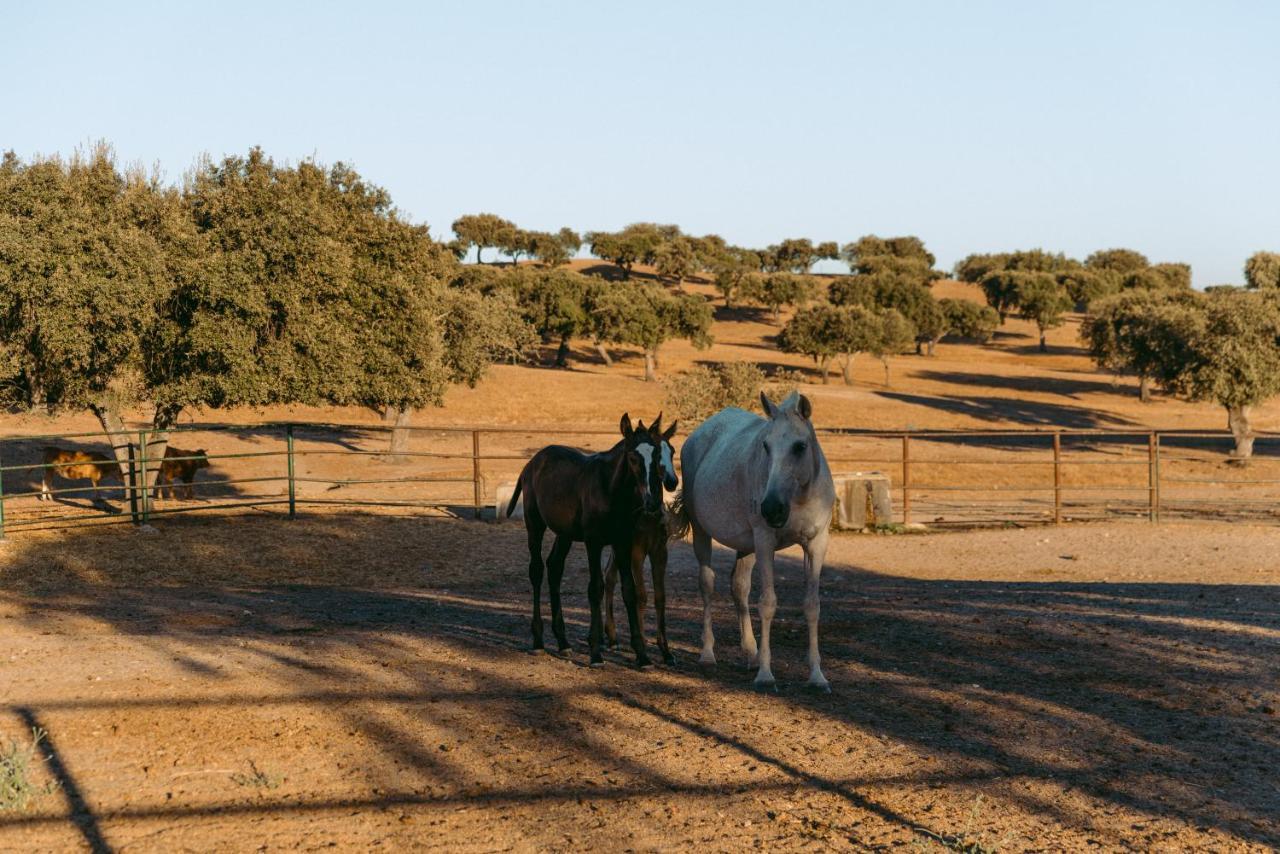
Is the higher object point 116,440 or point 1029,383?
point 1029,383

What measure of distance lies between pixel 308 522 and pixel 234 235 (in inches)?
217

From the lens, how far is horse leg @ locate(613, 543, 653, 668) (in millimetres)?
8580

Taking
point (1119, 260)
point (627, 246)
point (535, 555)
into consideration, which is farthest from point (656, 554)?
point (1119, 260)

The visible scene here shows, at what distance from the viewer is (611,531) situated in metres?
8.71

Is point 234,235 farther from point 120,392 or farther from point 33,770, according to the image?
point 33,770

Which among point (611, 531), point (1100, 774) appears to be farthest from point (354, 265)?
point (1100, 774)

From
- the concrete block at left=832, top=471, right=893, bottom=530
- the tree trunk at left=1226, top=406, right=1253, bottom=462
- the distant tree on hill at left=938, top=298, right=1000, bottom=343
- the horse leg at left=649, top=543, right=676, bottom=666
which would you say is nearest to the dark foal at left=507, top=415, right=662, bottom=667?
the horse leg at left=649, top=543, right=676, bottom=666

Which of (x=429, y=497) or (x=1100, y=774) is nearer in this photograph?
(x=1100, y=774)

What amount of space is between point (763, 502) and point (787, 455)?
0.42 metres

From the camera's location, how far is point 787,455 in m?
7.95

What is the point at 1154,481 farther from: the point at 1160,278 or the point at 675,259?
the point at 675,259

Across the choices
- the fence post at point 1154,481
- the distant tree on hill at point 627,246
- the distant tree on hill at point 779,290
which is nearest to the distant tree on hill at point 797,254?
the distant tree on hill at point 627,246

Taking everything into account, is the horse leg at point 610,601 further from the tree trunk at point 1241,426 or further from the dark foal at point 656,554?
the tree trunk at point 1241,426

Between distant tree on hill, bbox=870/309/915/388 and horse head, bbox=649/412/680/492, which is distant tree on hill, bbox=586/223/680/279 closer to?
distant tree on hill, bbox=870/309/915/388
